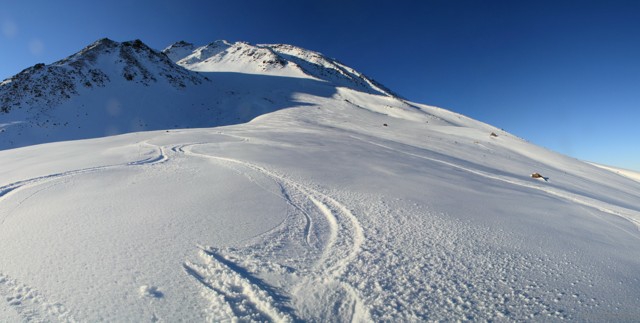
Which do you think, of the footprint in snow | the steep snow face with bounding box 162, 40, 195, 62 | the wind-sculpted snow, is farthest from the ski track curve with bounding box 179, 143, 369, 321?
the steep snow face with bounding box 162, 40, 195, 62

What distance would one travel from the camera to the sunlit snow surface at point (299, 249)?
252 cm

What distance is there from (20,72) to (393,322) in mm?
51162

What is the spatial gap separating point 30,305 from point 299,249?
2.24m

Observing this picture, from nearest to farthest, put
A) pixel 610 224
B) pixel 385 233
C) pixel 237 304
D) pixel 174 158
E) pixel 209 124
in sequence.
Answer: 1. pixel 237 304
2. pixel 385 233
3. pixel 610 224
4. pixel 174 158
5. pixel 209 124

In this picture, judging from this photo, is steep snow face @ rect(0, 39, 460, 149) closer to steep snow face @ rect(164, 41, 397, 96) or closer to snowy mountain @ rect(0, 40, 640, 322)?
steep snow face @ rect(164, 41, 397, 96)

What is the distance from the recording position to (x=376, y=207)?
481 centimetres

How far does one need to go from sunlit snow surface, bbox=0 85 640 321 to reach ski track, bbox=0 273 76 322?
1 centimetres

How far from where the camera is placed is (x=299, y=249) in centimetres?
343

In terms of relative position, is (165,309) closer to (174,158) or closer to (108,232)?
(108,232)

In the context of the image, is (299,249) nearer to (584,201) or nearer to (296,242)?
(296,242)

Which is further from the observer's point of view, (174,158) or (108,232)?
(174,158)

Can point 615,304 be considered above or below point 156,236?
above

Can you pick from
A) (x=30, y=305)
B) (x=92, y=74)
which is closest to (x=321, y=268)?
(x=30, y=305)

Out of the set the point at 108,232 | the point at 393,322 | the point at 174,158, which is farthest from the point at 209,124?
the point at 393,322
